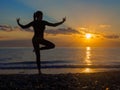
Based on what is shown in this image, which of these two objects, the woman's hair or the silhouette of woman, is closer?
the woman's hair

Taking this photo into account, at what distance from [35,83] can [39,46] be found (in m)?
2.22

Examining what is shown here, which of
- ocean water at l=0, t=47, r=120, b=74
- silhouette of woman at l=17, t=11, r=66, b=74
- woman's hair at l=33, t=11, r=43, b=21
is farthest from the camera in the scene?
ocean water at l=0, t=47, r=120, b=74

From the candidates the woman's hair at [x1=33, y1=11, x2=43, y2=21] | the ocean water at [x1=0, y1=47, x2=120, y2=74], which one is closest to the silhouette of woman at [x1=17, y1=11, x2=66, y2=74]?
the woman's hair at [x1=33, y1=11, x2=43, y2=21]

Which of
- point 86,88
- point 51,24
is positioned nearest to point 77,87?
point 86,88

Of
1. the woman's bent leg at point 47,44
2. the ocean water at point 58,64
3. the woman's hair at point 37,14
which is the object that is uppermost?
the woman's hair at point 37,14

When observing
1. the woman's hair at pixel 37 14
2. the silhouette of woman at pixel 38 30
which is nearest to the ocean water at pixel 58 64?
the silhouette of woman at pixel 38 30

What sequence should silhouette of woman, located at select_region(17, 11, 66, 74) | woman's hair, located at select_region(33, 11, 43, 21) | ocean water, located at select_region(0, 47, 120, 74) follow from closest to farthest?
woman's hair, located at select_region(33, 11, 43, 21) < silhouette of woman, located at select_region(17, 11, 66, 74) < ocean water, located at select_region(0, 47, 120, 74)

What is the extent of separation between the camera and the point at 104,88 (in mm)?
13680

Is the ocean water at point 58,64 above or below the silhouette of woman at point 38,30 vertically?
below

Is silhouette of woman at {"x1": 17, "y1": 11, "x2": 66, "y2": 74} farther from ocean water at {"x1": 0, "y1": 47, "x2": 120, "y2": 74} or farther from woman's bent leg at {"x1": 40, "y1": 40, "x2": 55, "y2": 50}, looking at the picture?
ocean water at {"x1": 0, "y1": 47, "x2": 120, "y2": 74}

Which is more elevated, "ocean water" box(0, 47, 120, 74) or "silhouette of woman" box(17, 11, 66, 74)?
"silhouette of woman" box(17, 11, 66, 74)

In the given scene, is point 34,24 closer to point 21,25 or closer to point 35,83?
point 21,25

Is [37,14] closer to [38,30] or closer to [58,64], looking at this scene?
[38,30]

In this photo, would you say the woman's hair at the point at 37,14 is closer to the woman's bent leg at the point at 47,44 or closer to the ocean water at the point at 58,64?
the woman's bent leg at the point at 47,44
